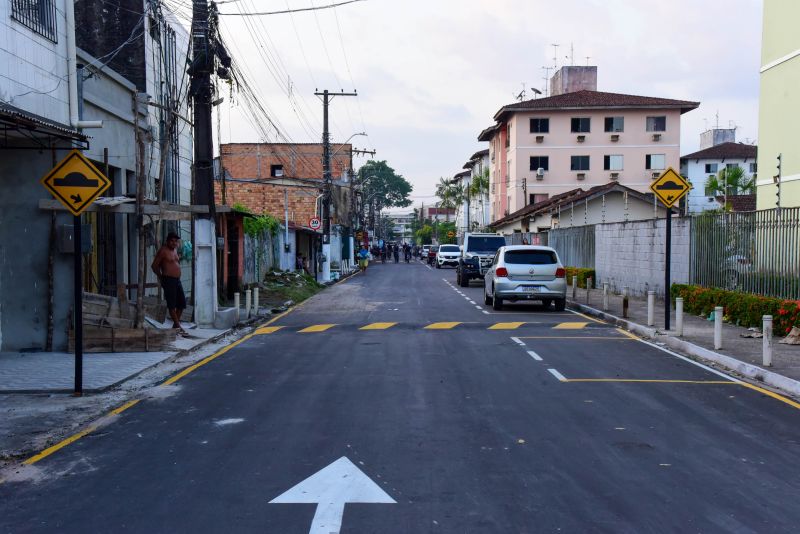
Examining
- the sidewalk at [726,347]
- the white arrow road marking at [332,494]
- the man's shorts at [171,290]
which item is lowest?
the white arrow road marking at [332,494]

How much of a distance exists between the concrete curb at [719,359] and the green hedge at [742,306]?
1.97 metres

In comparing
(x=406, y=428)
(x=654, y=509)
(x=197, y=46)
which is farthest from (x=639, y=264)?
(x=654, y=509)

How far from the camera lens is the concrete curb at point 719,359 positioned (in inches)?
412

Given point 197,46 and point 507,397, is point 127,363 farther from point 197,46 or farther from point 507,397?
point 197,46

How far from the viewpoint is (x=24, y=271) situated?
13.4 m

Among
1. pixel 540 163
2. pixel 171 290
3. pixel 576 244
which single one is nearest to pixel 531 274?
pixel 171 290

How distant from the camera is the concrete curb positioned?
10.5 m

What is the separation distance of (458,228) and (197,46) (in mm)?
94284

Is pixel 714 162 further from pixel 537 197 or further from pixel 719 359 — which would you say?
pixel 719 359

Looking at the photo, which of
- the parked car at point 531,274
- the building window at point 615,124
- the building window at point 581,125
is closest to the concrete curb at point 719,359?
the parked car at point 531,274

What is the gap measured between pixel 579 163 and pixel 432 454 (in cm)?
5745

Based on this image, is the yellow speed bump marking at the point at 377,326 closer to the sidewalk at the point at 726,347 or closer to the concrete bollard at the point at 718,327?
the sidewalk at the point at 726,347

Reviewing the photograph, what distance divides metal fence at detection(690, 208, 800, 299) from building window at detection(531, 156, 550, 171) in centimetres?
4049

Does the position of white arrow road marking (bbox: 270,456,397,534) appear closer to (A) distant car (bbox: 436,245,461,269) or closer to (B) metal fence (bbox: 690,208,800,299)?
(B) metal fence (bbox: 690,208,800,299)
